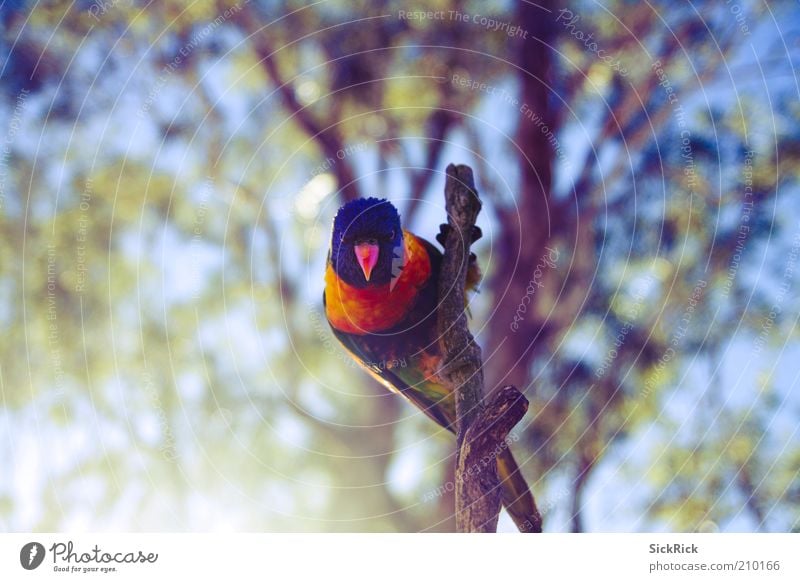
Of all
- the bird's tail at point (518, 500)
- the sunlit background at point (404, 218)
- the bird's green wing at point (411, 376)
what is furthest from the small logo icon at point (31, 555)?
the bird's tail at point (518, 500)

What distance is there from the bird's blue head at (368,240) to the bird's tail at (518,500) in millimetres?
516

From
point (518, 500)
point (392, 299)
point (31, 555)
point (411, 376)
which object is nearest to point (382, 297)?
point (392, 299)

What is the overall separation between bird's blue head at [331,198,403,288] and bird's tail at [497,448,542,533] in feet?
1.69

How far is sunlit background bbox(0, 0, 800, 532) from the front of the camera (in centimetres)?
210

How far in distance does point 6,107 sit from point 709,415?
93.5 inches

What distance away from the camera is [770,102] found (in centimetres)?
211

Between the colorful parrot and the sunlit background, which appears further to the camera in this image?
the sunlit background

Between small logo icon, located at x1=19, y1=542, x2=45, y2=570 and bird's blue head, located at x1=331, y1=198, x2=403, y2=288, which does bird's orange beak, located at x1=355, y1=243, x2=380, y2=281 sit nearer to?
bird's blue head, located at x1=331, y1=198, x2=403, y2=288

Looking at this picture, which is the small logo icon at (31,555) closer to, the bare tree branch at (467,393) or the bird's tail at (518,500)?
the bare tree branch at (467,393)

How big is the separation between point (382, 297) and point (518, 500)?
57 centimetres

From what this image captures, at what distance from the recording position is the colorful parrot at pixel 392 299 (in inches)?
58.9

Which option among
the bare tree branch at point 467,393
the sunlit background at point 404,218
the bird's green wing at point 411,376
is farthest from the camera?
the sunlit background at point 404,218

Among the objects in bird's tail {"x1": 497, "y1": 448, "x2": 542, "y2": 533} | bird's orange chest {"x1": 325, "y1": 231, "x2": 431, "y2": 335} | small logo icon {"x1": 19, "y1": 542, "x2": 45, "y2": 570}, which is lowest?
bird's tail {"x1": 497, "y1": 448, "x2": 542, "y2": 533}

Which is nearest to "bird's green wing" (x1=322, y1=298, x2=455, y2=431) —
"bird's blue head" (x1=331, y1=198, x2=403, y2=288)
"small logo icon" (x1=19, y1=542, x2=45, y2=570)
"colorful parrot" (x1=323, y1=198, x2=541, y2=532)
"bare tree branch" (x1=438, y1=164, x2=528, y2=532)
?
"colorful parrot" (x1=323, y1=198, x2=541, y2=532)
